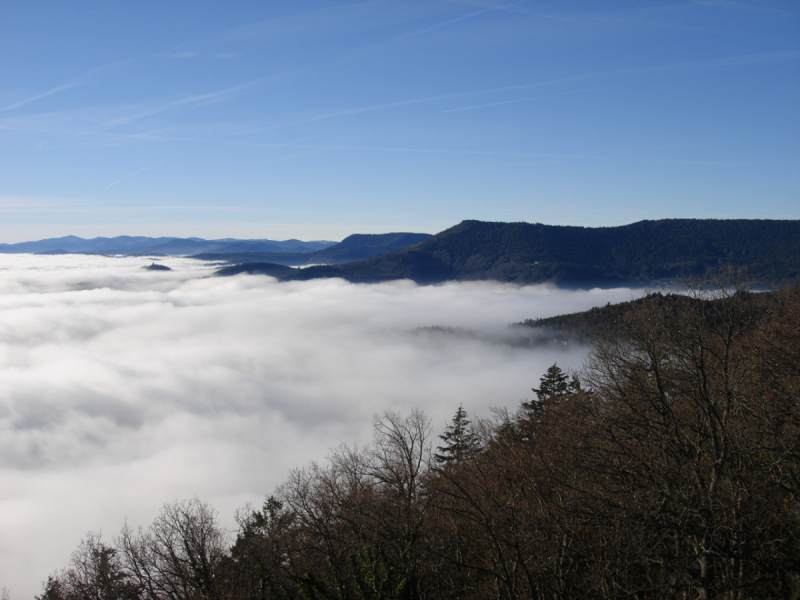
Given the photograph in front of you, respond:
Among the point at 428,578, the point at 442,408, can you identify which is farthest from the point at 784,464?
the point at 442,408

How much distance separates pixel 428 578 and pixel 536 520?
5.49m

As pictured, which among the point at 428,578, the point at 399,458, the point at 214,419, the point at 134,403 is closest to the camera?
the point at 428,578

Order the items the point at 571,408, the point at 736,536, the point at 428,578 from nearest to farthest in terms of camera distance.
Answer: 1. the point at 736,536
2. the point at 428,578
3. the point at 571,408

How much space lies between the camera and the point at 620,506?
13273mm

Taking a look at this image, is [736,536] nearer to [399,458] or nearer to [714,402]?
[714,402]

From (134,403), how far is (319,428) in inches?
3446

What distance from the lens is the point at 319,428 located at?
149000 millimetres

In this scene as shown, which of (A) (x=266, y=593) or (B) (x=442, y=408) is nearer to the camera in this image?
(A) (x=266, y=593)

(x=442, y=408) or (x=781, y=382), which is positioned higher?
(x=781, y=382)

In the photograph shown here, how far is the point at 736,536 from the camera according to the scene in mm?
12148

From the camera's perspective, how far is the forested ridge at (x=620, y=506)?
12.2 meters

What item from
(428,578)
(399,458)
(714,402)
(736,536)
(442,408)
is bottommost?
(442,408)

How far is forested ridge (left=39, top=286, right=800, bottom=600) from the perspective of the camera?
1222 cm

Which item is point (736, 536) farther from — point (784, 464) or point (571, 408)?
point (571, 408)
